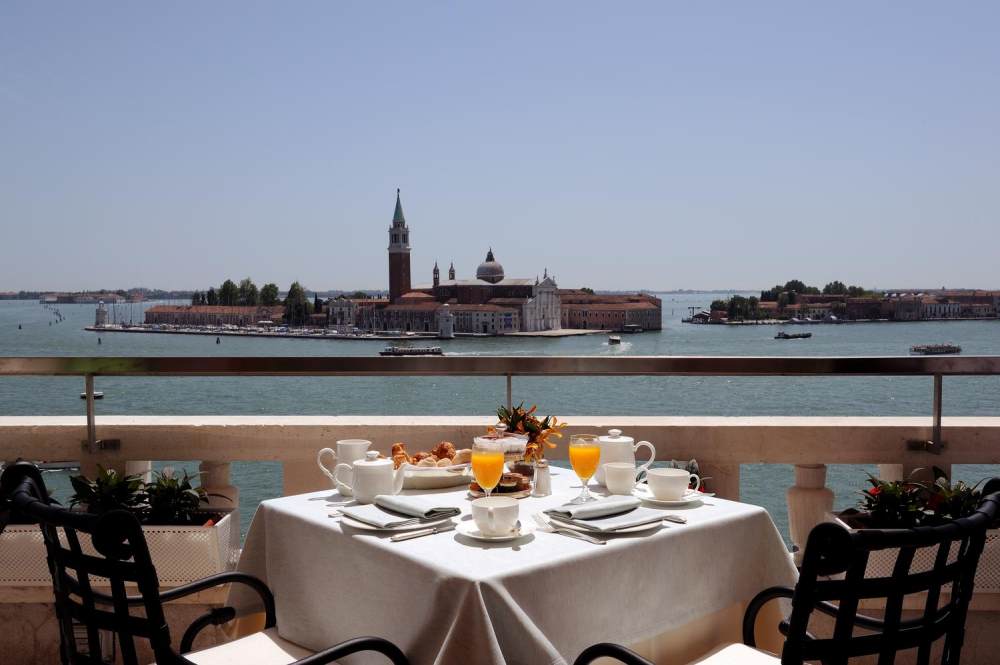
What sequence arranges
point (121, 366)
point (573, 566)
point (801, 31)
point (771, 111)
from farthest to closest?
point (771, 111) → point (801, 31) → point (121, 366) → point (573, 566)

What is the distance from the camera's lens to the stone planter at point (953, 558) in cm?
255

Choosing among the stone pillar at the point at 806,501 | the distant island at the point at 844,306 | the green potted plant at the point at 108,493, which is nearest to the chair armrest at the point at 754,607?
the stone pillar at the point at 806,501

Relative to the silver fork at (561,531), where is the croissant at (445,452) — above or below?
above

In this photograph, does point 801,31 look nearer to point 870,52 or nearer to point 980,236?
point 870,52

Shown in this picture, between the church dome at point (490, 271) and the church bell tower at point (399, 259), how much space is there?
949 cm

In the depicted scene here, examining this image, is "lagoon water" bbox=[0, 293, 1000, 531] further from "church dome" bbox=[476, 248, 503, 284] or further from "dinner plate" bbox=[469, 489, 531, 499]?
"church dome" bbox=[476, 248, 503, 284]

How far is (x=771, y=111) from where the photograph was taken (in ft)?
254

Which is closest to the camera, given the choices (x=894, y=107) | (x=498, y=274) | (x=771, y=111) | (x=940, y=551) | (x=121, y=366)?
(x=940, y=551)

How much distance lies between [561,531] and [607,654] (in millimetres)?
315

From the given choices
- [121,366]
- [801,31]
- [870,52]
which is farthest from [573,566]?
[870,52]

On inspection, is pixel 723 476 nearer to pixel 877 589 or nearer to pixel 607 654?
pixel 607 654

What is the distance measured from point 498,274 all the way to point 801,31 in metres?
57.7

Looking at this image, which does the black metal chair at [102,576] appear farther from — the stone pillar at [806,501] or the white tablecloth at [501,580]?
the stone pillar at [806,501]

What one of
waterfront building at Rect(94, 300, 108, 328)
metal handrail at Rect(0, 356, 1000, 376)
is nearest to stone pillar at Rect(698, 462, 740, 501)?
metal handrail at Rect(0, 356, 1000, 376)
